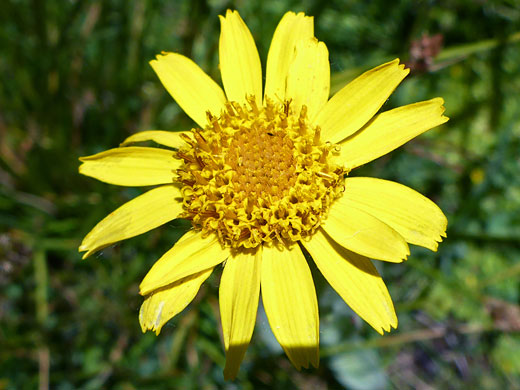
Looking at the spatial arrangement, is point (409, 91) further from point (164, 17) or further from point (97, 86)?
point (97, 86)

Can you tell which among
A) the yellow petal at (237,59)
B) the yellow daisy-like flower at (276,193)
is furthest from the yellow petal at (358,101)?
the yellow petal at (237,59)

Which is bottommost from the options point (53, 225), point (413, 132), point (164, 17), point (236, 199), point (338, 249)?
point (338, 249)

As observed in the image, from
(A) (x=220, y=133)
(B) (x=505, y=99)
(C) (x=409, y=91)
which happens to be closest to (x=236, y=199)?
(A) (x=220, y=133)

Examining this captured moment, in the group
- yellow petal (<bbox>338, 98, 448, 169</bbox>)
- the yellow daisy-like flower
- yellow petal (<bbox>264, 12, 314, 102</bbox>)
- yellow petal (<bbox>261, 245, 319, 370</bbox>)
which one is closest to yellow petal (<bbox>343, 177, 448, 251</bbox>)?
the yellow daisy-like flower

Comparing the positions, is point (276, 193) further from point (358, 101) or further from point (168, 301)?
point (168, 301)

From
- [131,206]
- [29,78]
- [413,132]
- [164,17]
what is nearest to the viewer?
[413,132]

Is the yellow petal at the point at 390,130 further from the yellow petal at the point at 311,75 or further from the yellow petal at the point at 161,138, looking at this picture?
the yellow petal at the point at 161,138

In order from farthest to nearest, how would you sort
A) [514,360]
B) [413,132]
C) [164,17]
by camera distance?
[164,17] → [514,360] → [413,132]
